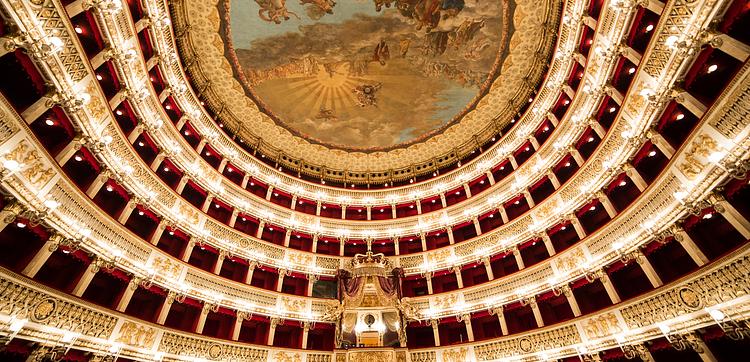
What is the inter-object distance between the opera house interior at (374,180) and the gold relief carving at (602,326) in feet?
0.28

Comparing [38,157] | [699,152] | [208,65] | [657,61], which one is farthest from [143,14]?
[699,152]

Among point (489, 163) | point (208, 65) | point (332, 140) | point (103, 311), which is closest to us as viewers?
point (103, 311)

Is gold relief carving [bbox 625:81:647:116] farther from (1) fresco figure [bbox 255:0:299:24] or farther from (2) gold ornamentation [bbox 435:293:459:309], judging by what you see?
(1) fresco figure [bbox 255:0:299:24]

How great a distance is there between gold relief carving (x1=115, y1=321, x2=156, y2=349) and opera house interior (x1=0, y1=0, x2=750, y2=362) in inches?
5.4

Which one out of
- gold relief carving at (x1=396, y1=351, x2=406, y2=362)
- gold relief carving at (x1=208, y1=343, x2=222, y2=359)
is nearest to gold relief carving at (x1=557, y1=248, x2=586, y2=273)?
gold relief carving at (x1=396, y1=351, x2=406, y2=362)

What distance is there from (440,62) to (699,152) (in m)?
16.3

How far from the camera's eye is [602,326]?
14688 millimetres

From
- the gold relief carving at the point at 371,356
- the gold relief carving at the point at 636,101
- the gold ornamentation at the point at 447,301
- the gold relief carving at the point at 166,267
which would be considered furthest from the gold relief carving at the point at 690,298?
the gold relief carving at the point at 166,267

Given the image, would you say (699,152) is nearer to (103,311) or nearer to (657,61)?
(657,61)

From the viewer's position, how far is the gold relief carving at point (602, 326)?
1425 centimetres

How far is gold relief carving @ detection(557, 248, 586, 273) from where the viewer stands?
17.0m

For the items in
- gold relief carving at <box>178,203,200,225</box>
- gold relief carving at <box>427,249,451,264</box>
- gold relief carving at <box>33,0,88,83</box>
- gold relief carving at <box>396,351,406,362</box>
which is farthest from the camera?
gold relief carving at <box>427,249,451,264</box>

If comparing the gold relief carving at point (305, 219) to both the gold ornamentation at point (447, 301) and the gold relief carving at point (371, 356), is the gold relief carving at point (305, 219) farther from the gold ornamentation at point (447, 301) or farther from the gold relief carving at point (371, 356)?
the gold relief carving at point (371, 356)

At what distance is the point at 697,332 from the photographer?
1170cm
